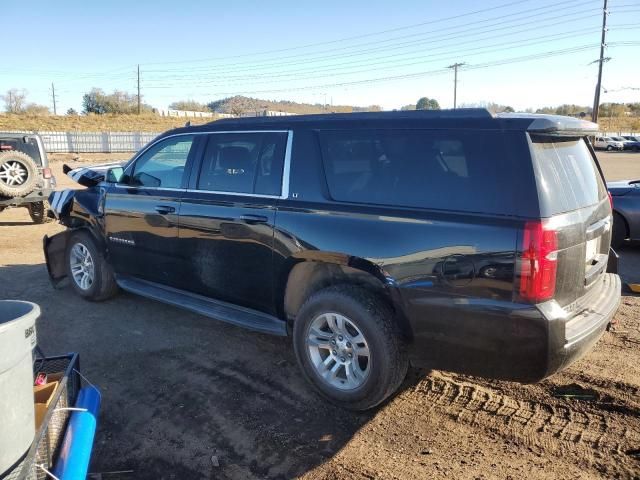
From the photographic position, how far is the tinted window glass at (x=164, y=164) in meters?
4.86

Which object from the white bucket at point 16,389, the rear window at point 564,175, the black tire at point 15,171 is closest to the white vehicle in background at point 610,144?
the black tire at point 15,171

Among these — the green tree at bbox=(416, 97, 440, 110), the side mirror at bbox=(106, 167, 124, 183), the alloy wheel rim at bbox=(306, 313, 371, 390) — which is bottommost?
the alloy wheel rim at bbox=(306, 313, 371, 390)

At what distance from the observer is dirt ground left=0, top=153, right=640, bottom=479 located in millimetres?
3004

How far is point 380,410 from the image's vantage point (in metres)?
3.60

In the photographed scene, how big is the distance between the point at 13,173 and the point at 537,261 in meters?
10.3

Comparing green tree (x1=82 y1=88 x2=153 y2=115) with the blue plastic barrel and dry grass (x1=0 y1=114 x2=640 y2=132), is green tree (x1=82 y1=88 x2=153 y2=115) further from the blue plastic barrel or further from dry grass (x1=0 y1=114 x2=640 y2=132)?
the blue plastic barrel

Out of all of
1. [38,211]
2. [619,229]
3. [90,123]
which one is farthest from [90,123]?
[619,229]

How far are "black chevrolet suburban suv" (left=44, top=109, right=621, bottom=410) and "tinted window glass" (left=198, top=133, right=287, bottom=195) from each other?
0.5 inches

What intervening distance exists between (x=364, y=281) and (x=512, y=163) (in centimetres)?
120

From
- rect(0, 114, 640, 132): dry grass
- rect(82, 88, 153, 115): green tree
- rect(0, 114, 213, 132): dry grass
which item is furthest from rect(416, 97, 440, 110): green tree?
rect(82, 88, 153, 115): green tree

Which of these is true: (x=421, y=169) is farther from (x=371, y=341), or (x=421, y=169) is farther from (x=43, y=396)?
(x=43, y=396)

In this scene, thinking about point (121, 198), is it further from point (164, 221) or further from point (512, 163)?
point (512, 163)

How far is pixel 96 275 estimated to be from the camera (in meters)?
5.68

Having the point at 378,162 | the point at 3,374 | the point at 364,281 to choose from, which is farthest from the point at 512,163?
the point at 3,374
